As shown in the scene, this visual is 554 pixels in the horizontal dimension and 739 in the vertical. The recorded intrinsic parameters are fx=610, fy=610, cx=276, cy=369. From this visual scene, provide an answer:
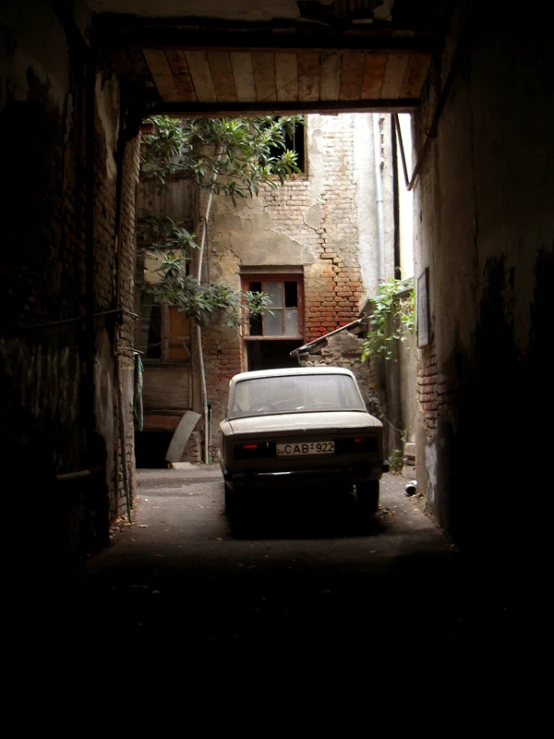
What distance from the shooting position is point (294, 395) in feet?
22.9

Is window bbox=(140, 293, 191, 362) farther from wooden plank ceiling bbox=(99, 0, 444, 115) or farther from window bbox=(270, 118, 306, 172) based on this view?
wooden plank ceiling bbox=(99, 0, 444, 115)

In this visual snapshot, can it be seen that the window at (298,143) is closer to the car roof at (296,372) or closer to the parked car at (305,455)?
the car roof at (296,372)

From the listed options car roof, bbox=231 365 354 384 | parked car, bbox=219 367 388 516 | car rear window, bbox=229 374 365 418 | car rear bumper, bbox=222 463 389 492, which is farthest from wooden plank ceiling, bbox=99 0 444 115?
car rear bumper, bbox=222 463 389 492

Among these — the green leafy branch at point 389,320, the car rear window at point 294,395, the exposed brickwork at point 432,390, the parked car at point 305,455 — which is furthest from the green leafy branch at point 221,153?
the parked car at point 305,455

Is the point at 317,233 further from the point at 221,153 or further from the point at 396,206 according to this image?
the point at 221,153

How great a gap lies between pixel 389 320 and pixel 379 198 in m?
3.73

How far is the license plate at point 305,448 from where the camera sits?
573 centimetres

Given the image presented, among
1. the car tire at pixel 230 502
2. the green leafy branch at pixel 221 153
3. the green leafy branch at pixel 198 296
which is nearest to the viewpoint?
the car tire at pixel 230 502

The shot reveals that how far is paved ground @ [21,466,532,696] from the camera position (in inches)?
109

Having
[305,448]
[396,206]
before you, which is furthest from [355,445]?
[396,206]

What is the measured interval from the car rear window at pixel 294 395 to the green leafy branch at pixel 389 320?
7.27 feet

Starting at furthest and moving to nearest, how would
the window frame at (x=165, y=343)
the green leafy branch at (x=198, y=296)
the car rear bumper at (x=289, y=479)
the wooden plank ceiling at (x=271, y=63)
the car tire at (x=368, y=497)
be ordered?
the window frame at (x=165, y=343)
the green leafy branch at (x=198, y=296)
the car tire at (x=368, y=497)
the car rear bumper at (x=289, y=479)
the wooden plank ceiling at (x=271, y=63)

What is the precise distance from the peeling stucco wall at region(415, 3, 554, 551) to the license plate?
1.04m

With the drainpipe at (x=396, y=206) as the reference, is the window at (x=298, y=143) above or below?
above
